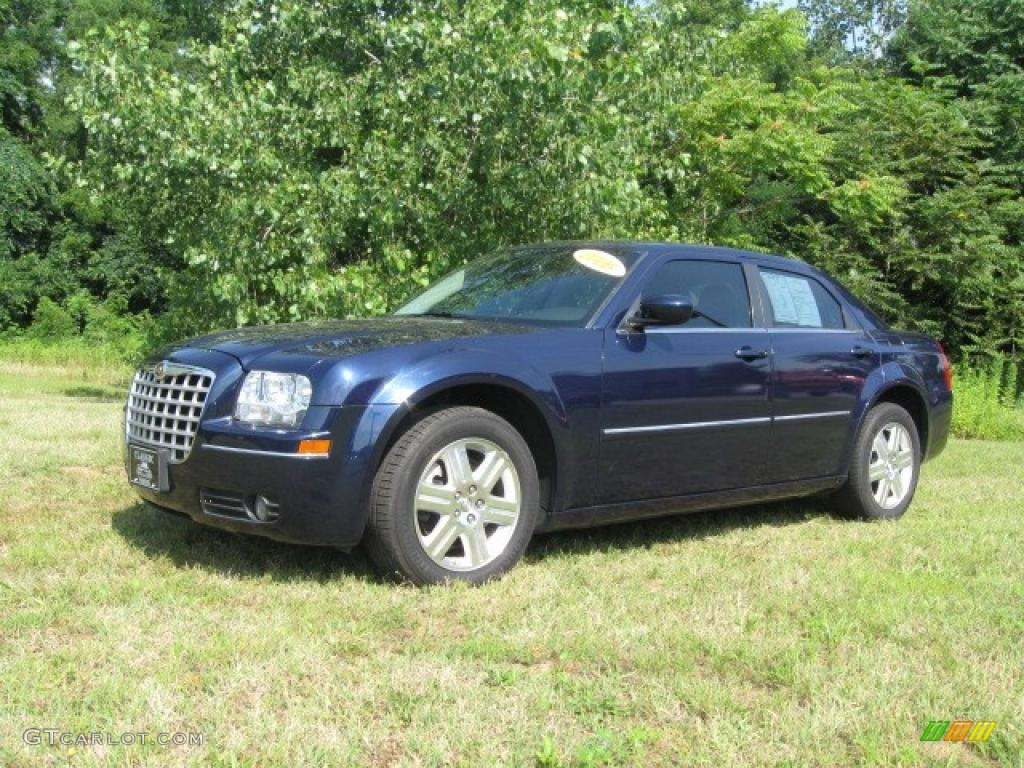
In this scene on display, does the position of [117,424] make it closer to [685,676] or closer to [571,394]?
[571,394]

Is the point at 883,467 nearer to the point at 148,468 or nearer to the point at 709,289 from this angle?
the point at 709,289

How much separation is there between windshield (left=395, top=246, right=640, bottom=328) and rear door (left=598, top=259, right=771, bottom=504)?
0.69 feet

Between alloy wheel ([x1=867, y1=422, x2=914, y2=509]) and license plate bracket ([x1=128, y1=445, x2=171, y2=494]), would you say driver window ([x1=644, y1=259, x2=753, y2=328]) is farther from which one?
license plate bracket ([x1=128, y1=445, x2=171, y2=494])

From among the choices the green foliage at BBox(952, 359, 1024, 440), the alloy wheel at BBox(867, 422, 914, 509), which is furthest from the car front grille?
the green foliage at BBox(952, 359, 1024, 440)

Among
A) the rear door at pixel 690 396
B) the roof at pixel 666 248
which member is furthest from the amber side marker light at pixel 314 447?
the roof at pixel 666 248

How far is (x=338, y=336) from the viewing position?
468cm

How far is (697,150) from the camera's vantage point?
54.9 feet

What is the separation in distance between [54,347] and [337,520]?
26.4 m

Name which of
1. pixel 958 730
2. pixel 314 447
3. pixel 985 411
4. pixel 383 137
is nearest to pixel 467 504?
pixel 314 447

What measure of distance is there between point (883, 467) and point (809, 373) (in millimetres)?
1004

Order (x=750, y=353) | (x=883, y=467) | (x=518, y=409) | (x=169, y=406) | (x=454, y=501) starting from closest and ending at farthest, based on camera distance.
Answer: (x=454, y=501), (x=169, y=406), (x=518, y=409), (x=750, y=353), (x=883, y=467)

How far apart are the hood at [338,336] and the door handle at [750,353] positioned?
1205 millimetres

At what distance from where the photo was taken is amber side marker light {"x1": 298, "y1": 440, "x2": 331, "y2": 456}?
4188 mm

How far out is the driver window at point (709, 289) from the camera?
5.49 meters
